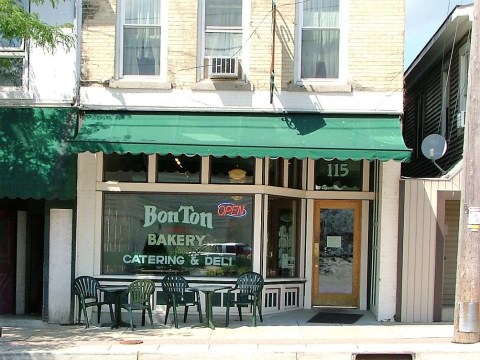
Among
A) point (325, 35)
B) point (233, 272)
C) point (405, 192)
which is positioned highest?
point (325, 35)

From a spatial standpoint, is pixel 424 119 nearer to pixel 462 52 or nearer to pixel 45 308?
pixel 462 52

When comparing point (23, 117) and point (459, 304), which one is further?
point (23, 117)

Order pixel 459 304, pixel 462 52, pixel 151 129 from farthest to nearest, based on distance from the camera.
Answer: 1. pixel 462 52
2. pixel 151 129
3. pixel 459 304

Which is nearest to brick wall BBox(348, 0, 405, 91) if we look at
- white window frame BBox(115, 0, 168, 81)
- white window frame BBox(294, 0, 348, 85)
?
white window frame BBox(294, 0, 348, 85)

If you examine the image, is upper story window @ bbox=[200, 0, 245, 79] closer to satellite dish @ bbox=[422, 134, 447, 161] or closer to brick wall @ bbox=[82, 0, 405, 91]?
brick wall @ bbox=[82, 0, 405, 91]

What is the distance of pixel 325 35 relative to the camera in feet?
40.2

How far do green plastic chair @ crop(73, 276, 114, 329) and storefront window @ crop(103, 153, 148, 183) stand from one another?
185 cm

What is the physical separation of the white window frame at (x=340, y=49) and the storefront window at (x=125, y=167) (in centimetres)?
317

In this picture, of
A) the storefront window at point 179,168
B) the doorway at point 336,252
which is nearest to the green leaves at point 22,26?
the storefront window at point 179,168

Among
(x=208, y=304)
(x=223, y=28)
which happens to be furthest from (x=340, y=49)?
(x=208, y=304)

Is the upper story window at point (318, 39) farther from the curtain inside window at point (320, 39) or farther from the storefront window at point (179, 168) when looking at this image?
the storefront window at point (179, 168)

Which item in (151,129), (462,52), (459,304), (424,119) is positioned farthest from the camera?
(424,119)

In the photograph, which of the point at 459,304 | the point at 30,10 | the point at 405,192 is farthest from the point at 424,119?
the point at 30,10

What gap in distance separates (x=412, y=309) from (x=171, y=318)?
168 inches
